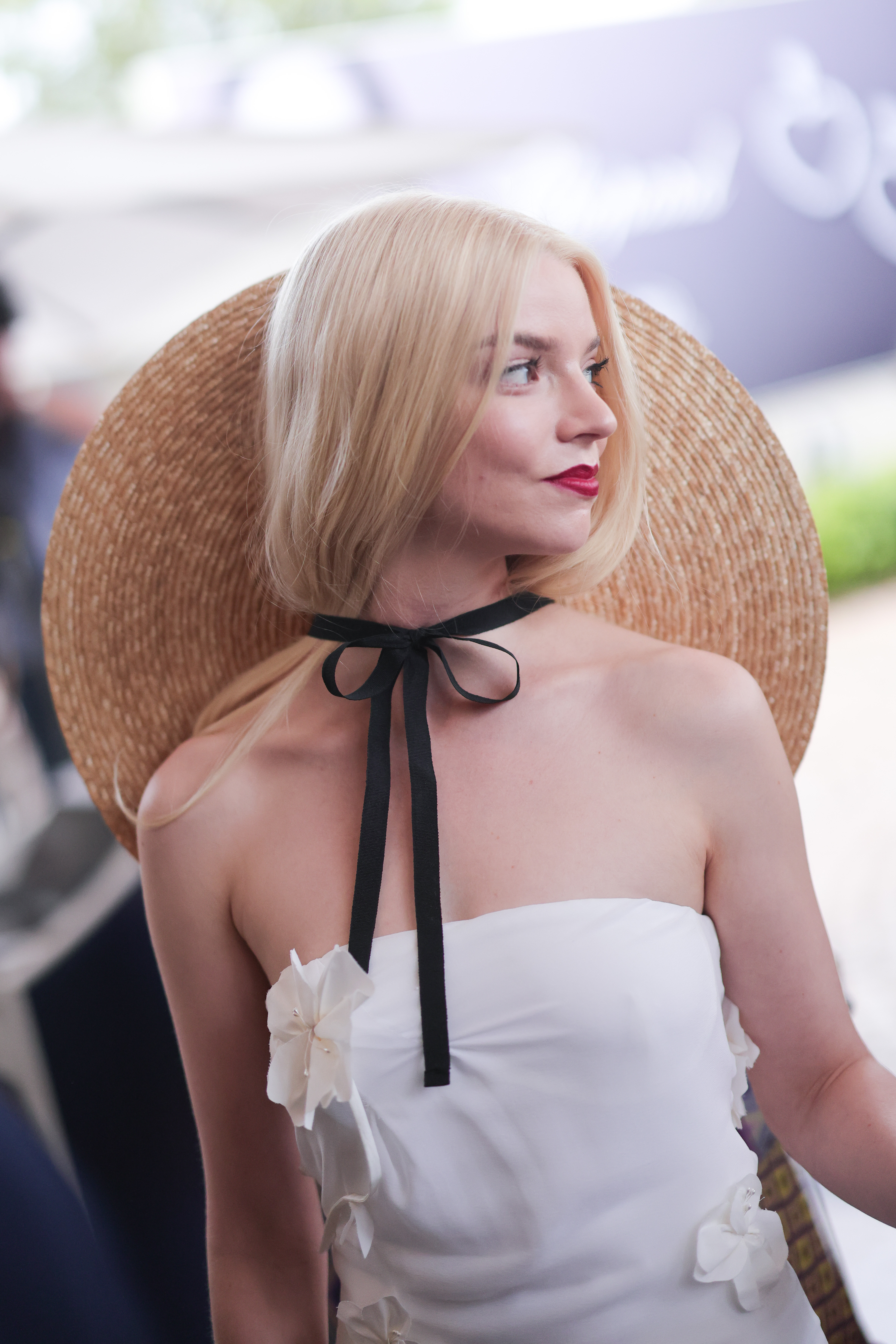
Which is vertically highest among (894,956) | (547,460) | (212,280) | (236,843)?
→ (212,280)

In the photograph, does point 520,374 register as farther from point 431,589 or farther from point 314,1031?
point 314,1031

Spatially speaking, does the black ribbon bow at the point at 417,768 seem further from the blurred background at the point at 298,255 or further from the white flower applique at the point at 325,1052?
the blurred background at the point at 298,255

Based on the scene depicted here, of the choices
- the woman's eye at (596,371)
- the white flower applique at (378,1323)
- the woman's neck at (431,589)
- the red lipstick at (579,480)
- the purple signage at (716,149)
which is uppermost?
the purple signage at (716,149)

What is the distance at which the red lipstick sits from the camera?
864mm

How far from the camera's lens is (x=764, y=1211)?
93 cm

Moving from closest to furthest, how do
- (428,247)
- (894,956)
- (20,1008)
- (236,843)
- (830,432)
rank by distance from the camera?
(428,247) < (236,843) < (20,1008) < (894,956) < (830,432)

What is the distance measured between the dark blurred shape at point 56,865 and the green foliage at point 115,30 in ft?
29.1

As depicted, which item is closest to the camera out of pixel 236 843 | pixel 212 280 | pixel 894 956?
pixel 236 843

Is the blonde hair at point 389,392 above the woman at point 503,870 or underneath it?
above

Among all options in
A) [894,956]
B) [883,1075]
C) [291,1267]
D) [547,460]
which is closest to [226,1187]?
[291,1267]

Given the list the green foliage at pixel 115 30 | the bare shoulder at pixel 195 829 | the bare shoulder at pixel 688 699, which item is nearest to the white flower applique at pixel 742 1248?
the bare shoulder at pixel 688 699

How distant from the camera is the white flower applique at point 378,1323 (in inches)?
36.2

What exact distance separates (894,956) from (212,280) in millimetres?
2974

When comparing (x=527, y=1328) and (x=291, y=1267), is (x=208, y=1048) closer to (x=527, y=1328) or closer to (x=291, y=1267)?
(x=291, y=1267)
